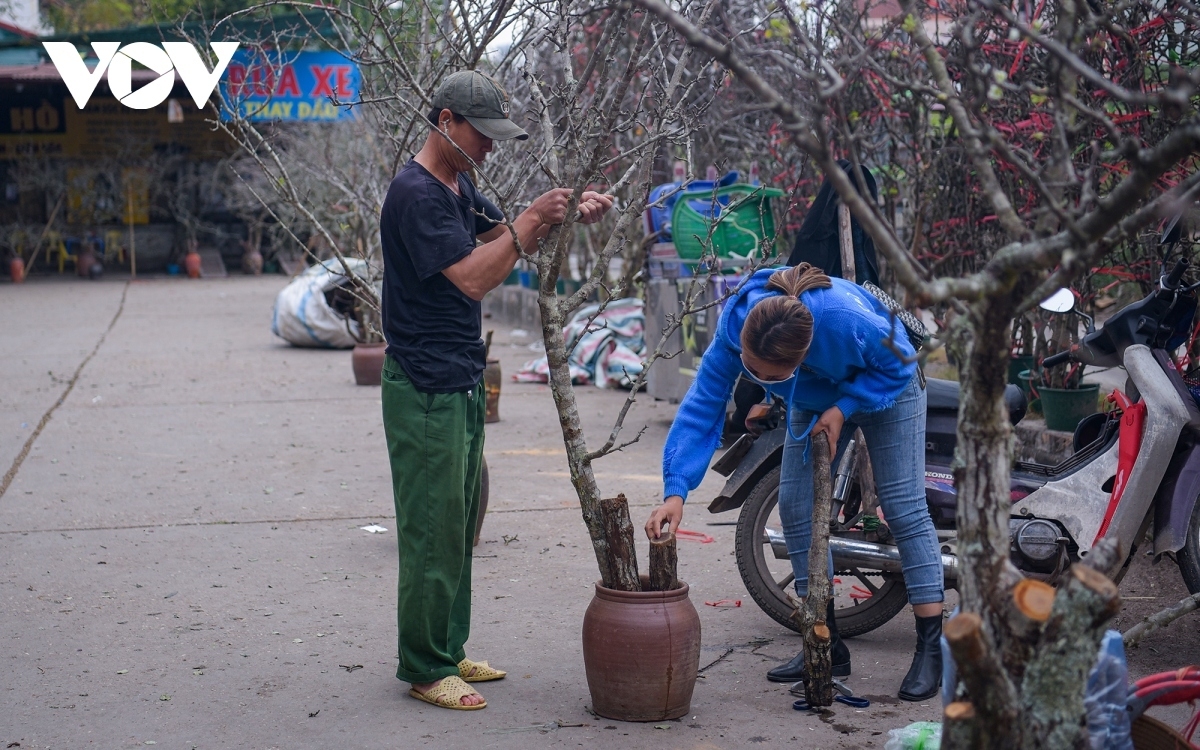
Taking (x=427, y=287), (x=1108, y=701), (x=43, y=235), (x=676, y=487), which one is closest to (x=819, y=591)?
(x=676, y=487)

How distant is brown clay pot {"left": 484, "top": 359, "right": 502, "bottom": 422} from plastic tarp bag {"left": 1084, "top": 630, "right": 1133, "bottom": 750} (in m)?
6.55

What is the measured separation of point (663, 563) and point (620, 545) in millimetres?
151

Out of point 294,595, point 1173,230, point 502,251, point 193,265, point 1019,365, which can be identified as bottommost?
point 294,595

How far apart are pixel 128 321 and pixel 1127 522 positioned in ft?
51.5

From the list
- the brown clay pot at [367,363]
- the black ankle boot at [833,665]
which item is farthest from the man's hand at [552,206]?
the brown clay pot at [367,363]

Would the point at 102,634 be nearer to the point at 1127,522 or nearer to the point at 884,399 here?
the point at 884,399

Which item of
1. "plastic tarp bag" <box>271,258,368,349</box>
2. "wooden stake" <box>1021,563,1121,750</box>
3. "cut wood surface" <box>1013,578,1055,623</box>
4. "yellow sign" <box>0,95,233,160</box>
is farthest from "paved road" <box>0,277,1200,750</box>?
"yellow sign" <box>0,95,233,160</box>

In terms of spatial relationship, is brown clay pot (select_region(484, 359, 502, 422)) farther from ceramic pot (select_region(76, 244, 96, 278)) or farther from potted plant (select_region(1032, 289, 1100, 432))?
ceramic pot (select_region(76, 244, 96, 278))

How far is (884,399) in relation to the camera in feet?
12.8

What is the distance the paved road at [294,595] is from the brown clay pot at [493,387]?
216 mm

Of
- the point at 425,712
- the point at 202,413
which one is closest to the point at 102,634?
the point at 425,712

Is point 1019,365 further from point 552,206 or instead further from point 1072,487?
point 552,206

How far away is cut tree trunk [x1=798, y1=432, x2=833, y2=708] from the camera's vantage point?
385 centimetres

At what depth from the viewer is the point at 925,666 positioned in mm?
4016
